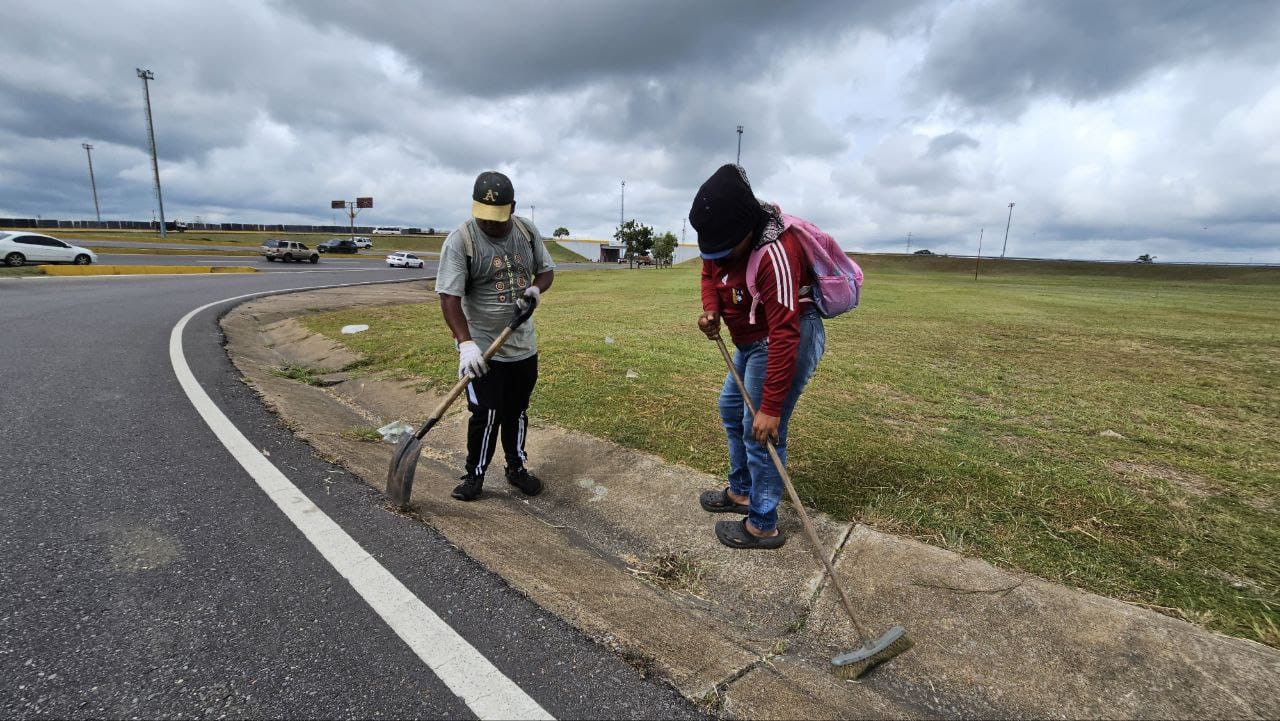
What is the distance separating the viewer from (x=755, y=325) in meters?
2.93

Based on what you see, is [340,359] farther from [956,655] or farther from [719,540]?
[956,655]

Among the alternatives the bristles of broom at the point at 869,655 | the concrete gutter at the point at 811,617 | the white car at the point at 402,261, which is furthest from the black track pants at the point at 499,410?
the white car at the point at 402,261

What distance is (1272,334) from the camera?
38.4ft

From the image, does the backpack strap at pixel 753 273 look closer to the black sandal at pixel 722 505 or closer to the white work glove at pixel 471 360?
the black sandal at pixel 722 505

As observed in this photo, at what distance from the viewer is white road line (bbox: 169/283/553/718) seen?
1839mm

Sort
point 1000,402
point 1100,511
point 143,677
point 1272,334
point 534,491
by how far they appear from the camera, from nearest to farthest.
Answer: point 143,677
point 1100,511
point 534,491
point 1000,402
point 1272,334

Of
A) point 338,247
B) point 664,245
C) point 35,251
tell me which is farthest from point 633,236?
point 35,251

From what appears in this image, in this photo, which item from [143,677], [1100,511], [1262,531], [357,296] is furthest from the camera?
[357,296]

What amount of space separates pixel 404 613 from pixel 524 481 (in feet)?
5.05

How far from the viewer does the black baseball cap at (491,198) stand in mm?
3246

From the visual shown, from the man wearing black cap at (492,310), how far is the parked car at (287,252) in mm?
36604

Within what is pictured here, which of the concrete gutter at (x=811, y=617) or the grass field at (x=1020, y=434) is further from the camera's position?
the grass field at (x=1020, y=434)

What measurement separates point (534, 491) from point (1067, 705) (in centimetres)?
287

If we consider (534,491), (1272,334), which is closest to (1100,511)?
(534,491)
